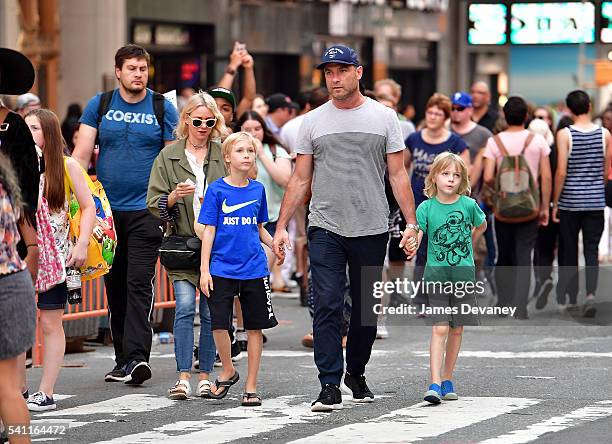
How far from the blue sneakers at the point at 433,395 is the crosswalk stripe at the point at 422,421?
1.6 inches

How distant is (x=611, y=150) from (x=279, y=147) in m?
3.30

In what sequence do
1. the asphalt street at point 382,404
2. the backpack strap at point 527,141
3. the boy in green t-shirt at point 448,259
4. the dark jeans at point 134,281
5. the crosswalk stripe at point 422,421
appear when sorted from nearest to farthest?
the crosswalk stripe at point 422,421
the asphalt street at point 382,404
the boy in green t-shirt at point 448,259
the dark jeans at point 134,281
the backpack strap at point 527,141

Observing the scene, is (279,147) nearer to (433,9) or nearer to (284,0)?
(284,0)

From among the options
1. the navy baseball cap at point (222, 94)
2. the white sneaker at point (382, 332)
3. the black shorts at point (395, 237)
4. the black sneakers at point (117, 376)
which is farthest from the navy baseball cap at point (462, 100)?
the black sneakers at point (117, 376)

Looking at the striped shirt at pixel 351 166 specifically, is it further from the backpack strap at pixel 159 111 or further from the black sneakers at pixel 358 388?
the backpack strap at pixel 159 111

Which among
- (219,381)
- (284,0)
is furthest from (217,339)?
(284,0)

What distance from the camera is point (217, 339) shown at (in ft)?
32.0

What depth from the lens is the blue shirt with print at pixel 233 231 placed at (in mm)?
9656

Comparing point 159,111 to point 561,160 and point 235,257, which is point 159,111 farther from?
point 561,160

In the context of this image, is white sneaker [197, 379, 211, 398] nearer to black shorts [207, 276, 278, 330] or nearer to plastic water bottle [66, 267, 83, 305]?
black shorts [207, 276, 278, 330]

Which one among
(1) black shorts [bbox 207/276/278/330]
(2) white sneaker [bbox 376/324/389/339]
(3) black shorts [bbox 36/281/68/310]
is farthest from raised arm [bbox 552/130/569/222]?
(3) black shorts [bbox 36/281/68/310]

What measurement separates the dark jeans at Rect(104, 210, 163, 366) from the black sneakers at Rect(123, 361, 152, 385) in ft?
0.23

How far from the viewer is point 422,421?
8.91m

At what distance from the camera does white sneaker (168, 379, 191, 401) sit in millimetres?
9805
